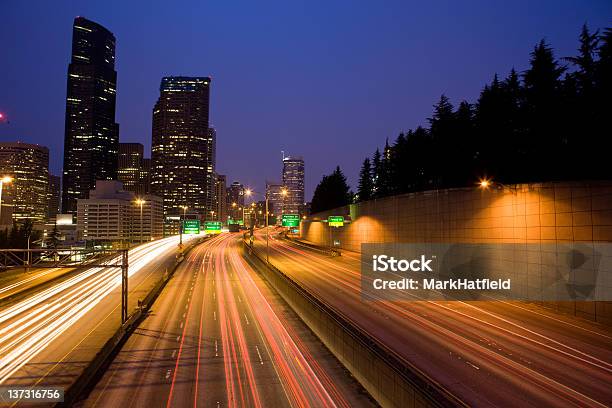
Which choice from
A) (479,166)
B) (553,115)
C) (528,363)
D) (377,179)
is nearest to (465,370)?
(528,363)

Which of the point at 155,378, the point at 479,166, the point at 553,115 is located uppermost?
the point at 553,115

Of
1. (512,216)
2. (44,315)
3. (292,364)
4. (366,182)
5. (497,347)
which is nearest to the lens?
(292,364)

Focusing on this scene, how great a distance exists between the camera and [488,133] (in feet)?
183

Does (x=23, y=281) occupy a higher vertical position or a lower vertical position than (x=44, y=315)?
higher

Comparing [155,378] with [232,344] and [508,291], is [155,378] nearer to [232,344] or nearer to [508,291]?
[232,344]

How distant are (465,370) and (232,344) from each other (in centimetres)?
1150

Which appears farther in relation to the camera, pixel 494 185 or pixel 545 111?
pixel 545 111

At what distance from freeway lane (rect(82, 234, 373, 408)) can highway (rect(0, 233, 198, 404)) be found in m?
2.06

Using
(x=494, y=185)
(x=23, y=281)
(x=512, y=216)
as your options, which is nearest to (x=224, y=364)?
(x=512, y=216)

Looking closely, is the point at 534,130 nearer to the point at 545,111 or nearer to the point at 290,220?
the point at 545,111

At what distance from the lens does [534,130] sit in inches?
1870

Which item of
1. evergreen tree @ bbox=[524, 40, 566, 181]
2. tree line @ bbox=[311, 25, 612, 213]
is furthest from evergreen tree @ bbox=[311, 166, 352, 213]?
evergreen tree @ bbox=[524, 40, 566, 181]

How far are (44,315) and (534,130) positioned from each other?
2029 inches

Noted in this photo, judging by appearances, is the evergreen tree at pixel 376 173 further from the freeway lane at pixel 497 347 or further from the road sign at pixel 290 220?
the freeway lane at pixel 497 347
